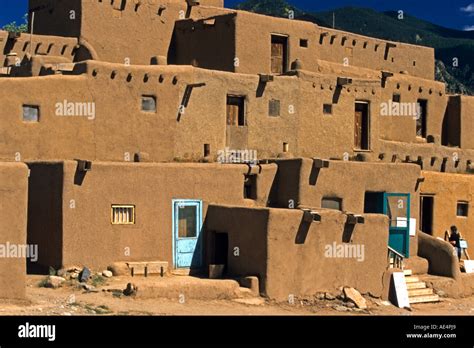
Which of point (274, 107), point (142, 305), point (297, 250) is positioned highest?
point (274, 107)

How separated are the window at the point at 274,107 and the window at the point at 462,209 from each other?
661 cm

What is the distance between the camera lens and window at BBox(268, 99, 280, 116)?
26.5m

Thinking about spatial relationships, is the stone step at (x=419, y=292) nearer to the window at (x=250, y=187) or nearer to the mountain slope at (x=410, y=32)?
the window at (x=250, y=187)

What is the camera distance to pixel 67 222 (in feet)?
67.9

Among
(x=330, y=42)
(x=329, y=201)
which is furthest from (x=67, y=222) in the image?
(x=330, y=42)

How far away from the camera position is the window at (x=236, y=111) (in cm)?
2584

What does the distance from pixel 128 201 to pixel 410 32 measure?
7363cm

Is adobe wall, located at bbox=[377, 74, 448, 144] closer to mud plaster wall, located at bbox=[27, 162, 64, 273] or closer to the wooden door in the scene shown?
the wooden door

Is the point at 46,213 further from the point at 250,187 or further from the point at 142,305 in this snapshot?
the point at 250,187

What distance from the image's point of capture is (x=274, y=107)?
2658 centimetres

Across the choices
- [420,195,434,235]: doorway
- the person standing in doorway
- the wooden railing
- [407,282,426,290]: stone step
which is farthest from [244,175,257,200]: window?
the person standing in doorway

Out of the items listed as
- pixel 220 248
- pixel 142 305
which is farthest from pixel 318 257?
pixel 142 305
